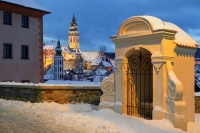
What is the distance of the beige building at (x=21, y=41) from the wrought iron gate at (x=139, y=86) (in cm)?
1761

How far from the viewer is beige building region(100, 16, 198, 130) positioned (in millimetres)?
9766

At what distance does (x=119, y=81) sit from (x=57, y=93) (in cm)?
325

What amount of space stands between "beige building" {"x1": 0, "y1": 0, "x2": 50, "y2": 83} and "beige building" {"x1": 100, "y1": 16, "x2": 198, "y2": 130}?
17645 mm

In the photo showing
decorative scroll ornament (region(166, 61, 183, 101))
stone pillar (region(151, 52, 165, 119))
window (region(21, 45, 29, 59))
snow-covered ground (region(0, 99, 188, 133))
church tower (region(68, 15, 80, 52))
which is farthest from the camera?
church tower (region(68, 15, 80, 52))

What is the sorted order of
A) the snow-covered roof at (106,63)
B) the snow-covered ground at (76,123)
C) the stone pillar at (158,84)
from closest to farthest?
the snow-covered ground at (76,123) < the stone pillar at (158,84) < the snow-covered roof at (106,63)

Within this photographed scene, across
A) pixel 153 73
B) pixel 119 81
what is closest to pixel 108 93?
pixel 119 81

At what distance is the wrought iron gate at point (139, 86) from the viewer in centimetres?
1156

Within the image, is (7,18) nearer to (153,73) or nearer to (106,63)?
(153,73)

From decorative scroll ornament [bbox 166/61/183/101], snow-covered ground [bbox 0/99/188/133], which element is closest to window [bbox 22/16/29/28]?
snow-covered ground [bbox 0/99/188/133]

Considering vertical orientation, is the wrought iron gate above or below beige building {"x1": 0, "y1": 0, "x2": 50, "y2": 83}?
below

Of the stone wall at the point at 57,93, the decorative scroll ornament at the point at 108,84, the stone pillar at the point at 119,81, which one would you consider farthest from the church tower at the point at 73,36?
the stone pillar at the point at 119,81

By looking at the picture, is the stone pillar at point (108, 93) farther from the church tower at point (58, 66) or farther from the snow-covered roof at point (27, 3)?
the church tower at point (58, 66)

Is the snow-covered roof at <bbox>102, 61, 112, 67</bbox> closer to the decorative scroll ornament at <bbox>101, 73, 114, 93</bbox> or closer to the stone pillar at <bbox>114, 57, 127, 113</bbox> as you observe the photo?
the decorative scroll ornament at <bbox>101, 73, 114, 93</bbox>

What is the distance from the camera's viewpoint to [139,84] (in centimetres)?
1211
